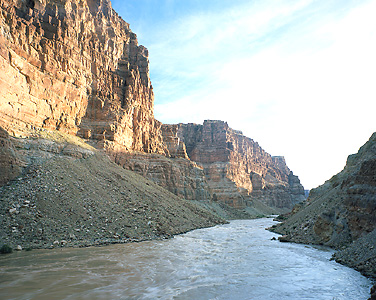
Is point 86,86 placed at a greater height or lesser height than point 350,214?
greater

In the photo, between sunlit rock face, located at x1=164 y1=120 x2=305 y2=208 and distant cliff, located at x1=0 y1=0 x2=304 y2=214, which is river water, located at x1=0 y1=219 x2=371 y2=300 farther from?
sunlit rock face, located at x1=164 y1=120 x2=305 y2=208

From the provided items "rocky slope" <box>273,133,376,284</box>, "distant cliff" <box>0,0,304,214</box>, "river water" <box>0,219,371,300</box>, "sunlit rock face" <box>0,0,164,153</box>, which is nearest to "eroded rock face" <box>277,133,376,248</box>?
"rocky slope" <box>273,133,376,284</box>

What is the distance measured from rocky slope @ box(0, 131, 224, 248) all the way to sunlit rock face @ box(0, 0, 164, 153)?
4.20m

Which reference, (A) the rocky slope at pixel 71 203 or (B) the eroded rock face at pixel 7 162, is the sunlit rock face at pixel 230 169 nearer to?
(A) the rocky slope at pixel 71 203

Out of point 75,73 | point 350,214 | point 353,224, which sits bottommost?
point 353,224

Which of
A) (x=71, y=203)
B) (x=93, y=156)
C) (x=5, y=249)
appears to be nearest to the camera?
(x=5, y=249)

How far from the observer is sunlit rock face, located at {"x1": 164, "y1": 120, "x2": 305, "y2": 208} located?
4483 inches

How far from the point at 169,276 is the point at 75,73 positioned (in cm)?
3775

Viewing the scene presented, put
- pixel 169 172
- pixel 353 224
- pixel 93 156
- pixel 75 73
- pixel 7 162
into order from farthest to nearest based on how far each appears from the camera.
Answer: pixel 169 172
pixel 75 73
pixel 93 156
pixel 7 162
pixel 353 224

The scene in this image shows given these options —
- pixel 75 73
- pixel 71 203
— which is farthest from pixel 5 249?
pixel 75 73

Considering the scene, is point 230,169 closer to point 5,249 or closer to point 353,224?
point 353,224

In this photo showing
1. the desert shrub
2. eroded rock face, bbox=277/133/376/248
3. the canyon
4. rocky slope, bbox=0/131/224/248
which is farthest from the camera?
the canyon

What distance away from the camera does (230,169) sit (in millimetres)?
125250

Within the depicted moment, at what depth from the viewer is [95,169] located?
31.2 metres
